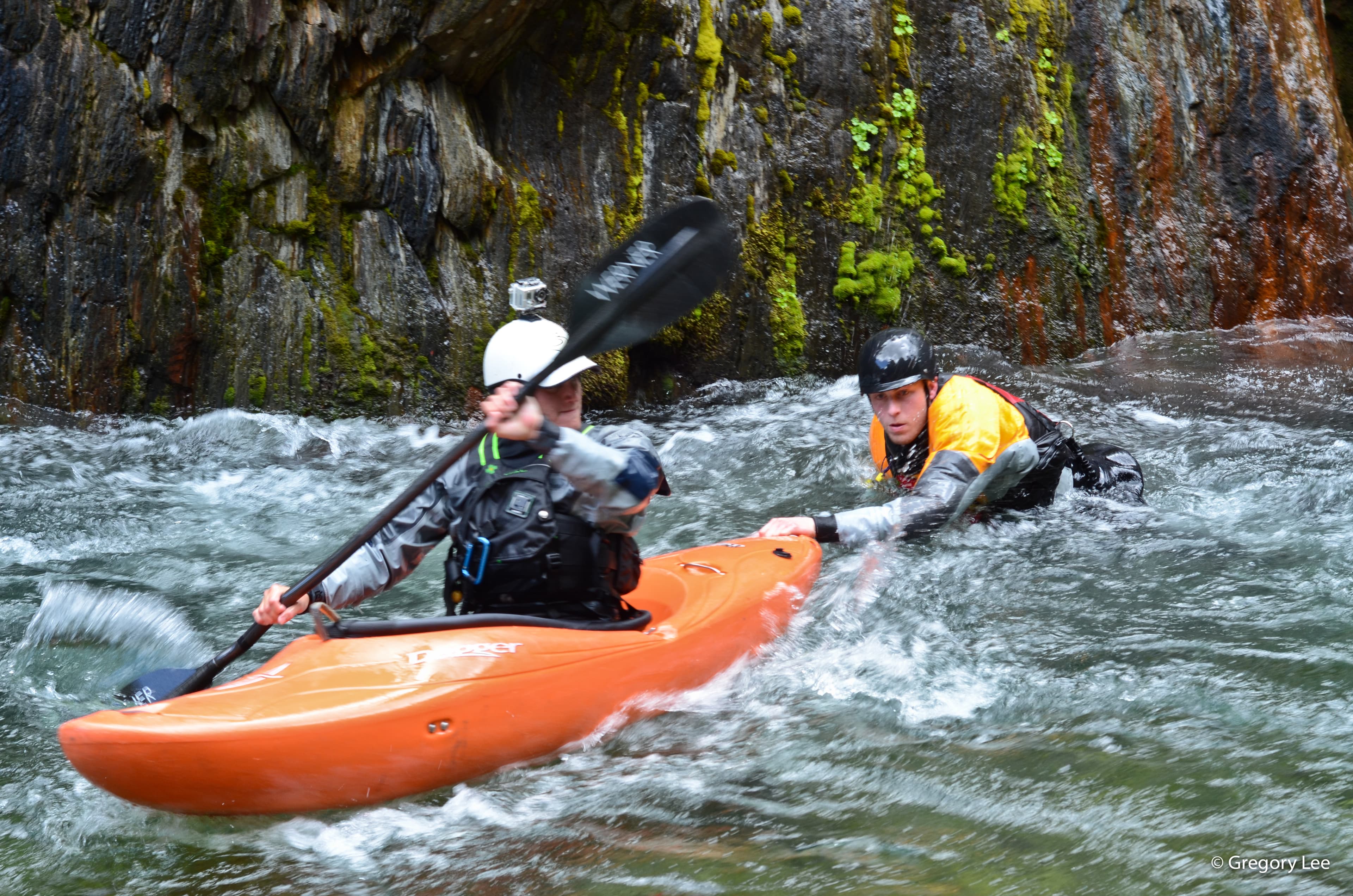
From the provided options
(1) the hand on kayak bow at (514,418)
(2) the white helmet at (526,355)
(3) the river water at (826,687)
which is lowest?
(3) the river water at (826,687)

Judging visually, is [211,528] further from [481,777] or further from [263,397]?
[481,777]

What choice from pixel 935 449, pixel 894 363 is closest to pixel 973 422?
pixel 935 449

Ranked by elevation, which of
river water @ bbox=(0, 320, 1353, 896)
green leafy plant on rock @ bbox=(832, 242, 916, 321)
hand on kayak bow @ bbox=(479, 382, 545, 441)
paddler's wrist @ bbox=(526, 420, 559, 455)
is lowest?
river water @ bbox=(0, 320, 1353, 896)

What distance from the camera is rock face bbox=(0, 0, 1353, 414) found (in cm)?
599

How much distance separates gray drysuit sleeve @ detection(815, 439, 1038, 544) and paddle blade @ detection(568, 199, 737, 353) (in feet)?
4.08

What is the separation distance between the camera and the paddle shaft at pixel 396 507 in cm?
292

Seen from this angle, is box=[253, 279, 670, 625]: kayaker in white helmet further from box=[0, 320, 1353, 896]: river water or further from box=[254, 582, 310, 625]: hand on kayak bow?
box=[0, 320, 1353, 896]: river water

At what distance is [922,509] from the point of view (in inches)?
161

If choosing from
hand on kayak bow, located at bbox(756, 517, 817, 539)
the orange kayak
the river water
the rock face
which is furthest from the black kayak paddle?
the rock face

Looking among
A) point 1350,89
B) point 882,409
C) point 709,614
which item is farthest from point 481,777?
point 1350,89

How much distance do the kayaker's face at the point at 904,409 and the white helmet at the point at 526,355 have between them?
1.70 meters

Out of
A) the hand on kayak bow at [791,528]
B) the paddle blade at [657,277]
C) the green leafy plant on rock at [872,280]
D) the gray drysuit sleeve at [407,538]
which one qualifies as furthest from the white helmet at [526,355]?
the green leafy plant on rock at [872,280]

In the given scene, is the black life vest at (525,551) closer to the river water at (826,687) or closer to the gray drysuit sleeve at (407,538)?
the gray drysuit sleeve at (407,538)

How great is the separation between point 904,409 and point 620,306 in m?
1.68
